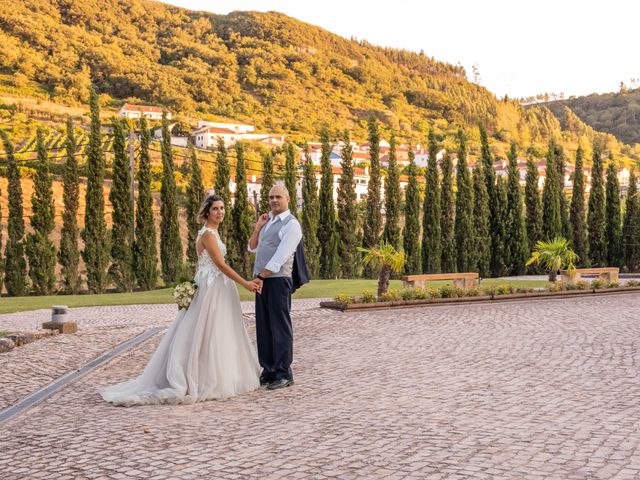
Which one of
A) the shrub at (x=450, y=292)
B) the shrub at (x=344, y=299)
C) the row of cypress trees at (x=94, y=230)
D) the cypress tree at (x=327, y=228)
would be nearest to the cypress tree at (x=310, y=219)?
the cypress tree at (x=327, y=228)

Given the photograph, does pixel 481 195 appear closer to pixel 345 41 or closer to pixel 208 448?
pixel 208 448

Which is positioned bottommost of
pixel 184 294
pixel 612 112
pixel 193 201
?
pixel 184 294

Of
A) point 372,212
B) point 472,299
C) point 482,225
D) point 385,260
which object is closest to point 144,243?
point 372,212

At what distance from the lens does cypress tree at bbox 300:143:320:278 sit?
32994mm

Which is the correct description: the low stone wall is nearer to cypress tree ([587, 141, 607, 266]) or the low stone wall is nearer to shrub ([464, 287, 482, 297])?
shrub ([464, 287, 482, 297])

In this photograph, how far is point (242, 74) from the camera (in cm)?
10975

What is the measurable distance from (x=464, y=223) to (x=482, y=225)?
0.98 m

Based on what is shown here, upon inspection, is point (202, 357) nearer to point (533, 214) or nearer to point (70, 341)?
point (70, 341)

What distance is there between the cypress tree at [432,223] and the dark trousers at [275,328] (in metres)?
26.8

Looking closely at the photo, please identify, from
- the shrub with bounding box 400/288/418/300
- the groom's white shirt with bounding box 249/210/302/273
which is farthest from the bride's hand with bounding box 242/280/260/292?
the shrub with bounding box 400/288/418/300

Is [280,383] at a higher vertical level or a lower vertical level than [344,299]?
lower

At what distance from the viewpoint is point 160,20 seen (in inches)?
4951

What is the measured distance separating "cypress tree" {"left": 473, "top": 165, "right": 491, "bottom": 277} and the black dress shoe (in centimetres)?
2760

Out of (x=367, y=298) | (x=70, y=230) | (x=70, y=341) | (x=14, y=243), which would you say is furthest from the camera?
(x=70, y=230)
